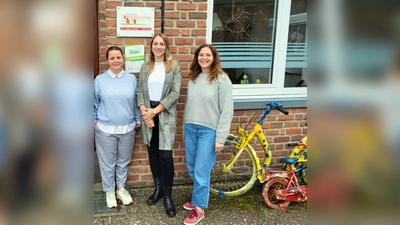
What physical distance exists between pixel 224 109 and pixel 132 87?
0.97m

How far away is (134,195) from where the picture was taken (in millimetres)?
3816

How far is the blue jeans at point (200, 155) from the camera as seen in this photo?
316cm

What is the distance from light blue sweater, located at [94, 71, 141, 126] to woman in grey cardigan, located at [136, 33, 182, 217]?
4.1 inches

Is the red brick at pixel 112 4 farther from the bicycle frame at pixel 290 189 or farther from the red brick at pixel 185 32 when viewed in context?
the bicycle frame at pixel 290 189

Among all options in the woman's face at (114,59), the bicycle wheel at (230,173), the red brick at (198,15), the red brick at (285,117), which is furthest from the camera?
the red brick at (285,117)

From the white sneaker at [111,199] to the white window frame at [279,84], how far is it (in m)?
1.80

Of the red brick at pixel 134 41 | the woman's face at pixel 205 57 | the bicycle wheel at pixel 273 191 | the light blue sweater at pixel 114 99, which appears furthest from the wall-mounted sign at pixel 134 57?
the bicycle wheel at pixel 273 191

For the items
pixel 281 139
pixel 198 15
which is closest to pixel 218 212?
pixel 281 139

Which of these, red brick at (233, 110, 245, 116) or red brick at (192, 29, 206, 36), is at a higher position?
red brick at (192, 29, 206, 36)

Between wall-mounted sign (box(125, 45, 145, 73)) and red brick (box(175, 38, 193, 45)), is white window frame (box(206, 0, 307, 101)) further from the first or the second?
wall-mounted sign (box(125, 45, 145, 73))

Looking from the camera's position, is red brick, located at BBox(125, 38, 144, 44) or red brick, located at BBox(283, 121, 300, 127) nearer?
red brick, located at BBox(125, 38, 144, 44)

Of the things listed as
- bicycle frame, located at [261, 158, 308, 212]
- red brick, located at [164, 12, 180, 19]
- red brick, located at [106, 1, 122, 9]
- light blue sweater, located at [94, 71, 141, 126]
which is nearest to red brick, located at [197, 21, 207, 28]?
red brick, located at [164, 12, 180, 19]

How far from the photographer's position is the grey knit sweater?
3082 mm

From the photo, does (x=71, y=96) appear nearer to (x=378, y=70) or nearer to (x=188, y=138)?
(x=378, y=70)
